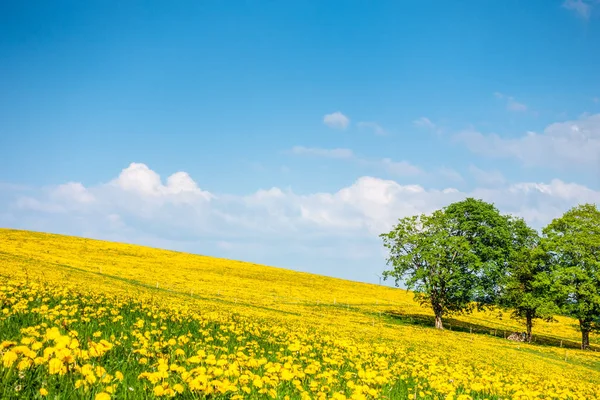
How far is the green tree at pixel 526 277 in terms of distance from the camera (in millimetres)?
49062

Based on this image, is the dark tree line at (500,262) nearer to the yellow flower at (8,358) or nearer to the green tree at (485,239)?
the green tree at (485,239)

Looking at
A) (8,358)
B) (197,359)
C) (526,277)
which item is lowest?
(197,359)

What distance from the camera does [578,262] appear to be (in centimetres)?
4897

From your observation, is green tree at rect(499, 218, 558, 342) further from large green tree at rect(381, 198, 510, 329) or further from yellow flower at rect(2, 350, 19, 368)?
yellow flower at rect(2, 350, 19, 368)

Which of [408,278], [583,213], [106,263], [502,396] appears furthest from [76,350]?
[106,263]

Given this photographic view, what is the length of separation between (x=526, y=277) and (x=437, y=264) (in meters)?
12.0

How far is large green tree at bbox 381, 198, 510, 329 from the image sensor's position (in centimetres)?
5056

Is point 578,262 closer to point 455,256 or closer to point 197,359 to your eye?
point 455,256

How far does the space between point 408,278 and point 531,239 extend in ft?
57.4

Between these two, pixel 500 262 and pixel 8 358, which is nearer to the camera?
pixel 8 358

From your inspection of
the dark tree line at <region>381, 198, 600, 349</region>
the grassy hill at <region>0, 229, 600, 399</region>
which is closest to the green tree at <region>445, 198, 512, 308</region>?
the dark tree line at <region>381, 198, 600, 349</region>

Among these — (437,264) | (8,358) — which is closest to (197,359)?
(8,358)

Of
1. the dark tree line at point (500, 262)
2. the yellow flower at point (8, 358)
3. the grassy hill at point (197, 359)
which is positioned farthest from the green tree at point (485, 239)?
the yellow flower at point (8, 358)

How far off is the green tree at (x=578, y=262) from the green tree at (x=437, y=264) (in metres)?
9.29
